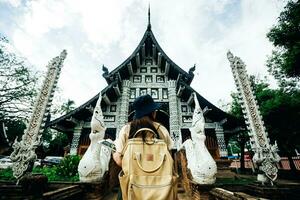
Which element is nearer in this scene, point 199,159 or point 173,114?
point 199,159

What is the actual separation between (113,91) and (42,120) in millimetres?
4793

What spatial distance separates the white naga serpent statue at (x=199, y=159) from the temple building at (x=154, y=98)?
13.4ft

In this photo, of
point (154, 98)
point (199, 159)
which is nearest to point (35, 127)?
point (199, 159)

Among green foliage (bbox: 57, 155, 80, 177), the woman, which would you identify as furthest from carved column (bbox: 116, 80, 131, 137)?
the woman

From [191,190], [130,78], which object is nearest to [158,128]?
[191,190]

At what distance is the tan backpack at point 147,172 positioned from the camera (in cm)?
147

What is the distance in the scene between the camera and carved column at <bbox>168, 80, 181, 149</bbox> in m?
9.83

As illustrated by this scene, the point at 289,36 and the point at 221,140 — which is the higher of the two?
the point at 289,36

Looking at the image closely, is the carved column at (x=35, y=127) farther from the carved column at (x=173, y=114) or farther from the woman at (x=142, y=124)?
the carved column at (x=173, y=114)

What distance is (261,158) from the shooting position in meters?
5.39

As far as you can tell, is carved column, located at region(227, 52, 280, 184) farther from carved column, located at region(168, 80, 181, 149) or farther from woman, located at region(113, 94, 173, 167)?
woman, located at region(113, 94, 173, 167)

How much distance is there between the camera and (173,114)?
1045cm

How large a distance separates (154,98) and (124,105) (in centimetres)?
194

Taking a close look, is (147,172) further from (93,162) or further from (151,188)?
(93,162)
